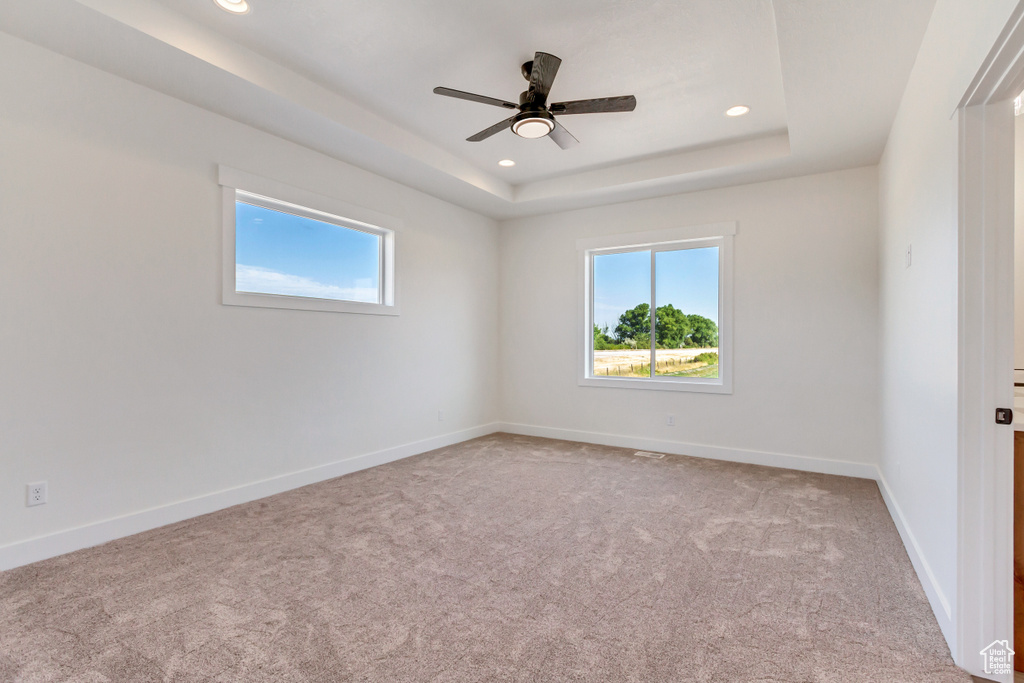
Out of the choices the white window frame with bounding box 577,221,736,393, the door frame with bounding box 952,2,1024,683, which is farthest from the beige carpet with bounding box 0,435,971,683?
the white window frame with bounding box 577,221,736,393

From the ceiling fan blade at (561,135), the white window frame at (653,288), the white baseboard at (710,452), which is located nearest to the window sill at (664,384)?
the white window frame at (653,288)

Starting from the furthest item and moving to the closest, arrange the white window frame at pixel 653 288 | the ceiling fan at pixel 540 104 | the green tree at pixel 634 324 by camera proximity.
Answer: the green tree at pixel 634 324, the white window frame at pixel 653 288, the ceiling fan at pixel 540 104

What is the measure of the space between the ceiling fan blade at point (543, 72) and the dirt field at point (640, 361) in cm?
307

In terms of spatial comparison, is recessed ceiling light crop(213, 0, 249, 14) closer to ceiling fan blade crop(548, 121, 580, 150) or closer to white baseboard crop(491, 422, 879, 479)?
ceiling fan blade crop(548, 121, 580, 150)

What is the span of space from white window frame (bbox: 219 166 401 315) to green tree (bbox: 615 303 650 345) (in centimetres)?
243

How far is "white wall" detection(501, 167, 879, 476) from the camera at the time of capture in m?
4.05

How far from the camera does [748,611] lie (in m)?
2.01

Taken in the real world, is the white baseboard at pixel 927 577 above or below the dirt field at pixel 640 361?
below

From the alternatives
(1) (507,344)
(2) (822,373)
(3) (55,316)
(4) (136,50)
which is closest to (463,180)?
(1) (507,344)

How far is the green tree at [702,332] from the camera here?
4.80 m

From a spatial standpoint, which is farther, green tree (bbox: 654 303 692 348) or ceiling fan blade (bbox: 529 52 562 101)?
green tree (bbox: 654 303 692 348)

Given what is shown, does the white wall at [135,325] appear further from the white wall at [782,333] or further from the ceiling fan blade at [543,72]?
the white wall at [782,333]

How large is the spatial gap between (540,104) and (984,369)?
2.38m

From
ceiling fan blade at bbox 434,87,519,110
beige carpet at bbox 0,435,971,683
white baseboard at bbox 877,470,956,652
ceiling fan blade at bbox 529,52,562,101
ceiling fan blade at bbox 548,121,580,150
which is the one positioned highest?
ceiling fan blade at bbox 529,52,562,101
